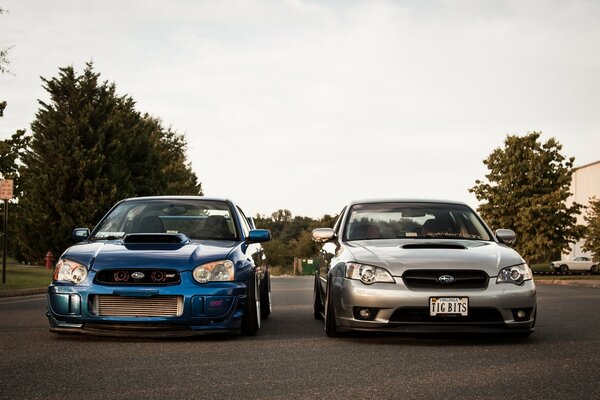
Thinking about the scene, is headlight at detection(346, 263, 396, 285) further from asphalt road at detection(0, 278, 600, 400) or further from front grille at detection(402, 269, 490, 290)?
asphalt road at detection(0, 278, 600, 400)

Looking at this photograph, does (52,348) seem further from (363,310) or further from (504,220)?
(504,220)

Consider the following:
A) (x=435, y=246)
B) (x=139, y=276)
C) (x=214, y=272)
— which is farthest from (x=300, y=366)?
(x=435, y=246)

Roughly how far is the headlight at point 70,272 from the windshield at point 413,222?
306 centimetres

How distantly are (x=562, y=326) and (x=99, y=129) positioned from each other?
30416 mm

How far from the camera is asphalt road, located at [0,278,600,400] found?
5.21 m

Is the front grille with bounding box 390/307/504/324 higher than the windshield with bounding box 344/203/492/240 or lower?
lower

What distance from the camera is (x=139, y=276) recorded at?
24.7 ft

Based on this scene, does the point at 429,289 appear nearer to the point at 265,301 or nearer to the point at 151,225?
the point at 151,225

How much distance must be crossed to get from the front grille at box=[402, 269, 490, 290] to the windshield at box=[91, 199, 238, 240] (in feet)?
7.72

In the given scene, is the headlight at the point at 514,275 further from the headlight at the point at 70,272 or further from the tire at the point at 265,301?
the headlight at the point at 70,272

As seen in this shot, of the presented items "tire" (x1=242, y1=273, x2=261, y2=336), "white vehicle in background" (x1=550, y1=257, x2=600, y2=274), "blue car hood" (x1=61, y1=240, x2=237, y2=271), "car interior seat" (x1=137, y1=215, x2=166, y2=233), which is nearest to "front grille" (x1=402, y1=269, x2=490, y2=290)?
"tire" (x1=242, y1=273, x2=261, y2=336)

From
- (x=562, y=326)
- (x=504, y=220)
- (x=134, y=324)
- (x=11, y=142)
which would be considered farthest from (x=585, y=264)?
(x=134, y=324)

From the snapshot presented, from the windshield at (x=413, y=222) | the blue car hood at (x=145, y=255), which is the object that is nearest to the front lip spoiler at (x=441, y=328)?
the windshield at (x=413, y=222)

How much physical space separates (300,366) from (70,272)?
9.06ft
